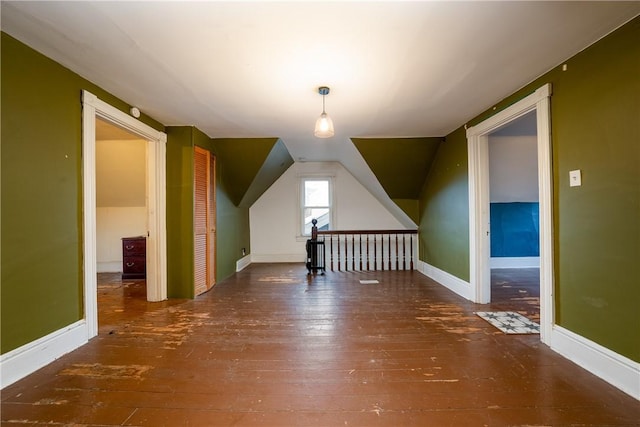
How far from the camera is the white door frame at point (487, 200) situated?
2191 millimetres

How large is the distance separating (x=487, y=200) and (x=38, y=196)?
13.5ft

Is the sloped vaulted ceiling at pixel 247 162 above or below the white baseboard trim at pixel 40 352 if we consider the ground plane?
above

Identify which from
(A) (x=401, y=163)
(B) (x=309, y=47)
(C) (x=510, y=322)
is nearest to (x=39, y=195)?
(B) (x=309, y=47)

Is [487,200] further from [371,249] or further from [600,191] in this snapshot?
[371,249]

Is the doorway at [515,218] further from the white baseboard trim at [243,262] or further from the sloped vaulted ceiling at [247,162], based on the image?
the white baseboard trim at [243,262]

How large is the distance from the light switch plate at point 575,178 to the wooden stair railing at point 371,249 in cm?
327

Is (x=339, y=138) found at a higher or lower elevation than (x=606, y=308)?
higher

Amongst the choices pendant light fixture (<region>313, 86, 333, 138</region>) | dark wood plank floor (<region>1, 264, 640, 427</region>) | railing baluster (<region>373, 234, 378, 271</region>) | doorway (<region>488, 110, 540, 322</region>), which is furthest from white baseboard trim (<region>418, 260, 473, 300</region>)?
pendant light fixture (<region>313, 86, 333, 138</region>)

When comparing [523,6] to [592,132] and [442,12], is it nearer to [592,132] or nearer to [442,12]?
[442,12]

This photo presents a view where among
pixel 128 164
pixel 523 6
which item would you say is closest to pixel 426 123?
pixel 523 6

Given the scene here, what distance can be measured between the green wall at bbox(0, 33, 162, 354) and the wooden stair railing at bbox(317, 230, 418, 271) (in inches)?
149

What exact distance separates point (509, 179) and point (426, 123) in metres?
2.22

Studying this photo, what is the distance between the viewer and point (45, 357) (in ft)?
6.35

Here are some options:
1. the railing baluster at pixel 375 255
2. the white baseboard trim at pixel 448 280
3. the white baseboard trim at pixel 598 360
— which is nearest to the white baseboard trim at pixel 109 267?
the railing baluster at pixel 375 255
